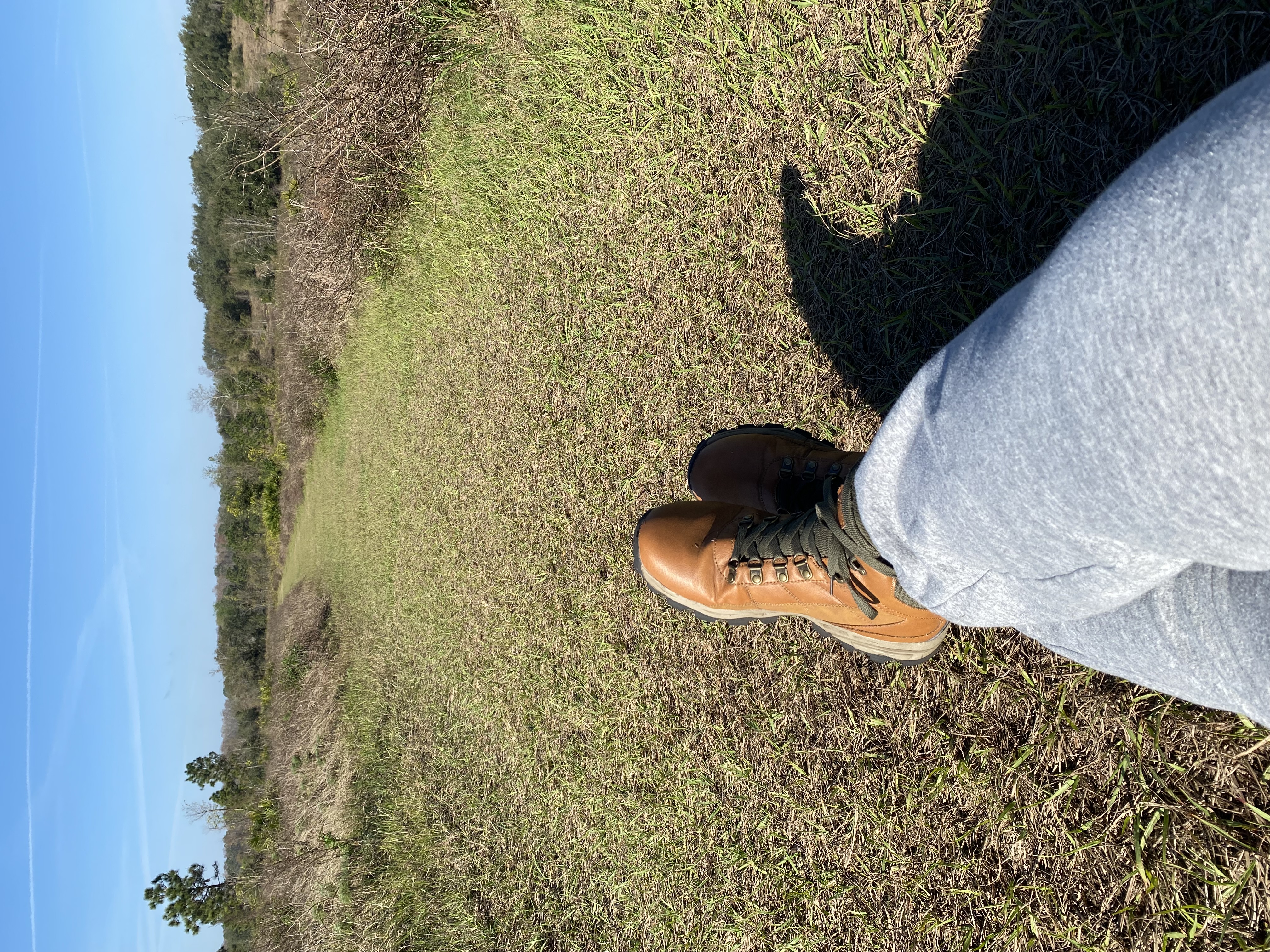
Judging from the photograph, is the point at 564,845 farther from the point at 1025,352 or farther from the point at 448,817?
the point at 1025,352

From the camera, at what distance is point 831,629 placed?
163 cm

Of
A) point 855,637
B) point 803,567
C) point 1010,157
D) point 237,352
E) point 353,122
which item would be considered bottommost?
point 855,637

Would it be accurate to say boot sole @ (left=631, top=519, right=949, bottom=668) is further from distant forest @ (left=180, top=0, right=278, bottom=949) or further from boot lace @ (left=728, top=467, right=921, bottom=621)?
distant forest @ (left=180, top=0, right=278, bottom=949)

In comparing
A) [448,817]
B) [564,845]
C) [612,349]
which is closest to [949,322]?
[612,349]

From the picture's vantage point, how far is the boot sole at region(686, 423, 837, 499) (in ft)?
6.05

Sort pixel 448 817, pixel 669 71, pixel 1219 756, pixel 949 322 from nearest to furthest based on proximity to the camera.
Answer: pixel 1219 756
pixel 949 322
pixel 669 71
pixel 448 817

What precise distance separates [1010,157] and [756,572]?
114cm

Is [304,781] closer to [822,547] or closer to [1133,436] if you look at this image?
[822,547]

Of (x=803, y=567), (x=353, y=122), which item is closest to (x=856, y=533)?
(x=803, y=567)

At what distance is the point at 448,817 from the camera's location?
3553 millimetres

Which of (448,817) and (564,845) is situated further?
(448,817)

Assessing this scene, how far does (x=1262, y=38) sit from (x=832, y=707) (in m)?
1.70

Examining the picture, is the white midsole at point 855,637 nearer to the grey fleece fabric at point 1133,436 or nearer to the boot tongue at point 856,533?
the boot tongue at point 856,533

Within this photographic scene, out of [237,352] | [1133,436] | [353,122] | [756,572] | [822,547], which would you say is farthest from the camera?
[237,352]
